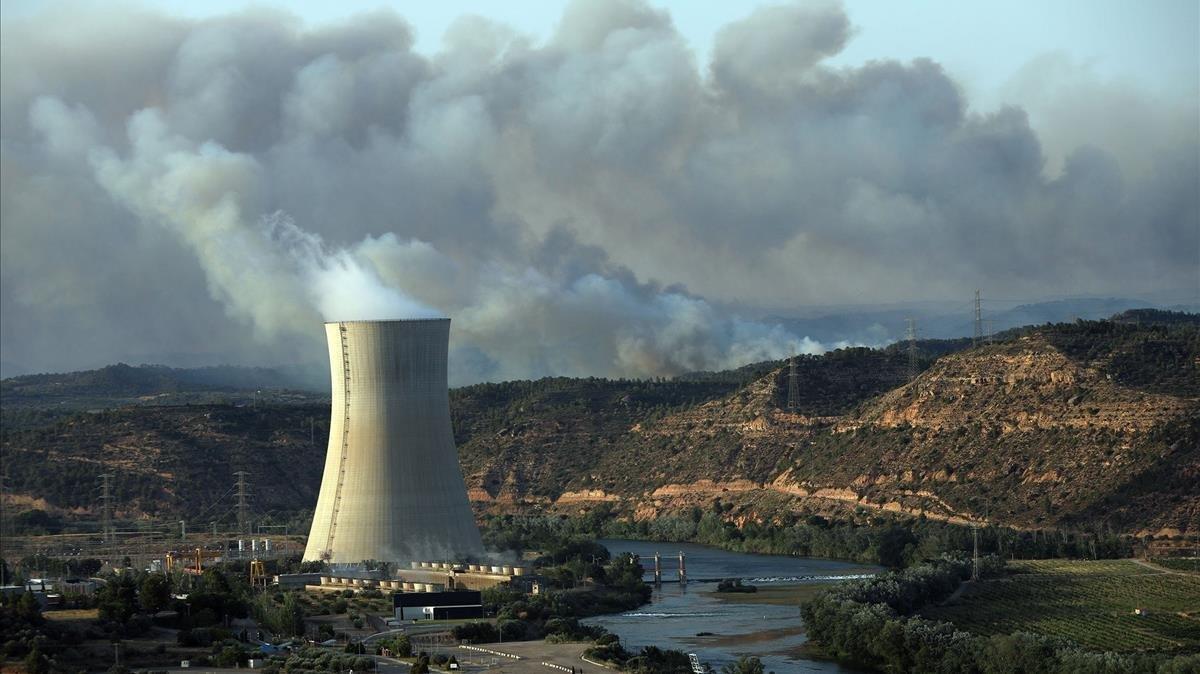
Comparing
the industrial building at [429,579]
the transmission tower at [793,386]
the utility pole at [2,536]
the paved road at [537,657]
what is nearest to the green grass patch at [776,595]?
the industrial building at [429,579]

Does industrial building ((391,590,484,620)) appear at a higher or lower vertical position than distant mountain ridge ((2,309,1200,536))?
lower

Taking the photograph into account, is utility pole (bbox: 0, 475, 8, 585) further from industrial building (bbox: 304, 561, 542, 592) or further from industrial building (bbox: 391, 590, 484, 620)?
industrial building (bbox: 391, 590, 484, 620)

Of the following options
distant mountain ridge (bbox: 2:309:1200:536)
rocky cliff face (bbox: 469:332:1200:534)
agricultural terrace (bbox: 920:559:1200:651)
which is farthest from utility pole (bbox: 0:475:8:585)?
Answer: agricultural terrace (bbox: 920:559:1200:651)

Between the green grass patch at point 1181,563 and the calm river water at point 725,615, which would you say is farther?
the green grass patch at point 1181,563

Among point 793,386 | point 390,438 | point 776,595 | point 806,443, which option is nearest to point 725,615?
point 776,595

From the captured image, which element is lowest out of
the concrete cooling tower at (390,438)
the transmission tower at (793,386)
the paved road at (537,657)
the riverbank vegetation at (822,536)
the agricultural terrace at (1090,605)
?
the paved road at (537,657)

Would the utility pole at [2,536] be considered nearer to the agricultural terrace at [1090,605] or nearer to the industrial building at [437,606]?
the industrial building at [437,606]
